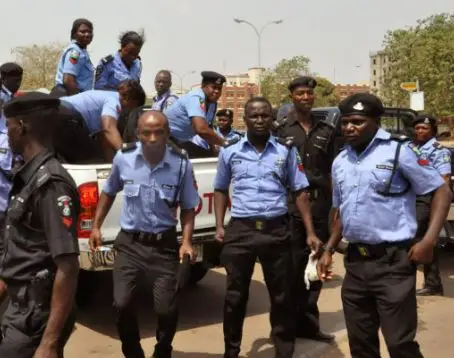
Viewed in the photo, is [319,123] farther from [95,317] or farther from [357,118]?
[95,317]

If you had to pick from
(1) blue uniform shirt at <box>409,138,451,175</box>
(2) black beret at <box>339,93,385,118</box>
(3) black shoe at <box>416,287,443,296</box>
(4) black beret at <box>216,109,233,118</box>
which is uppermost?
(2) black beret at <box>339,93,385,118</box>

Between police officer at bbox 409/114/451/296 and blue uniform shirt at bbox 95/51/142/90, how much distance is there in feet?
9.81

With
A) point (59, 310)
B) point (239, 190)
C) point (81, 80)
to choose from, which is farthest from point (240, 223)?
point (81, 80)

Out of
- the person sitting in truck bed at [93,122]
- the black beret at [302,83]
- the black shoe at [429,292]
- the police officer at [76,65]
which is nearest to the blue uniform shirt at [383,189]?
the black beret at [302,83]

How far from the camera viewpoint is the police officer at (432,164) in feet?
19.7

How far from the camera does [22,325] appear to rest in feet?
8.06

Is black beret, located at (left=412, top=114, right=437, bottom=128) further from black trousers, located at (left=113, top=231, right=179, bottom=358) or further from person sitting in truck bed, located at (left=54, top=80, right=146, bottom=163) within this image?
black trousers, located at (left=113, top=231, right=179, bottom=358)

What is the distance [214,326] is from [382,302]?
7.08 ft

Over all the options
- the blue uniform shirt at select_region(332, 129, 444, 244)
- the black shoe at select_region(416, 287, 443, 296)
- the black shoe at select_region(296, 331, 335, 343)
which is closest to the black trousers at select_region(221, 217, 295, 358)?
the black shoe at select_region(296, 331, 335, 343)

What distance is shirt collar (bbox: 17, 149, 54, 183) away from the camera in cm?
244

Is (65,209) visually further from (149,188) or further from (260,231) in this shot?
(260,231)

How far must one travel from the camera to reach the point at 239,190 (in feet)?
14.0

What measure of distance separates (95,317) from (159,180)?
76.0 inches

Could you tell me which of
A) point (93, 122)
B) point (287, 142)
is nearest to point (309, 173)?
point (287, 142)
